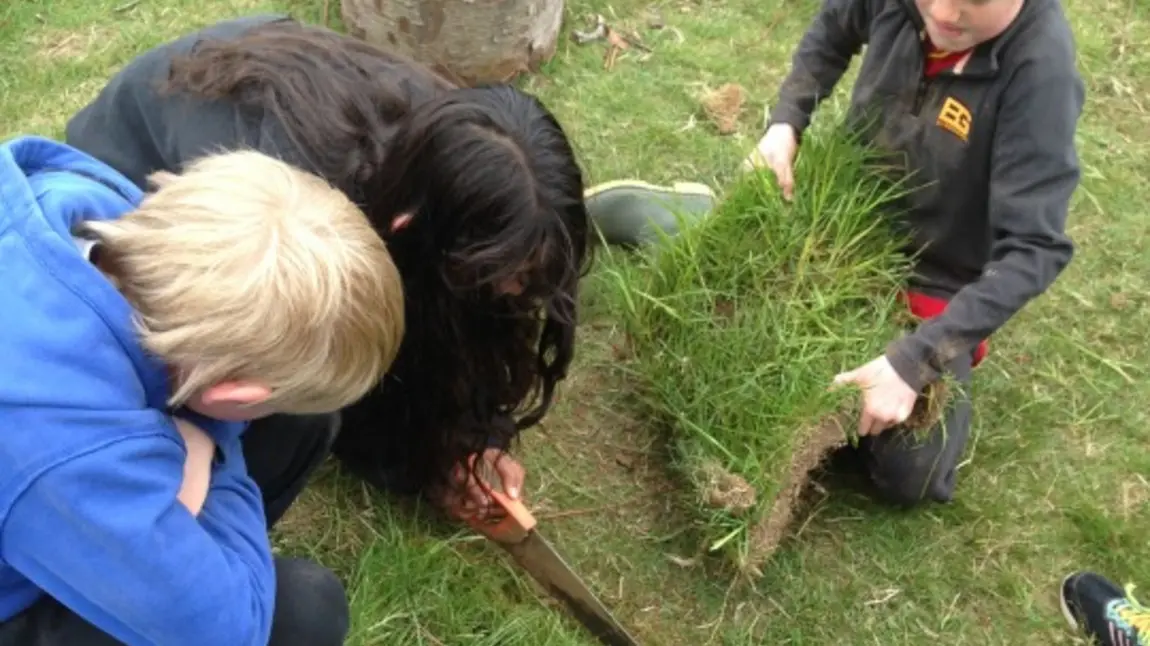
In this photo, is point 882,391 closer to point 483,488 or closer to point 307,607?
point 483,488

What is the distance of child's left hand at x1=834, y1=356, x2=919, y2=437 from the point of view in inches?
84.9

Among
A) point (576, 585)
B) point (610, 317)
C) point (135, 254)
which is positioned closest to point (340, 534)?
point (576, 585)

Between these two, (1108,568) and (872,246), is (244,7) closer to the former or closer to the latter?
(872,246)

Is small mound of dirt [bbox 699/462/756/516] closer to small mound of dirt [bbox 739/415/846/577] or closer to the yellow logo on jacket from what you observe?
small mound of dirt [bbox 739/415/846/577]

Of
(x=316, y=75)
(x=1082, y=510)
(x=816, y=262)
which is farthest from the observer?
A: (x=1082, y=510)

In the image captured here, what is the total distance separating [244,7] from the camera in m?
3.28

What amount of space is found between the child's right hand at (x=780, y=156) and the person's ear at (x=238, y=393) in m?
1.31

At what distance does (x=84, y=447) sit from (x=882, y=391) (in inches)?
55.4

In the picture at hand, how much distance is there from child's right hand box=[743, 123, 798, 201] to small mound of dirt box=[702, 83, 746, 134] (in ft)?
2.08

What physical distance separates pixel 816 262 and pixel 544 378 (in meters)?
0.68

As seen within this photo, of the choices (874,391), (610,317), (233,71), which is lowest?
(610,317)

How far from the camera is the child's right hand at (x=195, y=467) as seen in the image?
1468mm

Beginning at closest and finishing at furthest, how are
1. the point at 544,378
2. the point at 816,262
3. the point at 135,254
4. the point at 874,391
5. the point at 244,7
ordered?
the point at 135,254, the point at 544,378, the point at 874,391, the point at 816,262, the point at 244,7

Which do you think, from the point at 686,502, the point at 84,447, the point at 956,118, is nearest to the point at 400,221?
the point at 84,447
